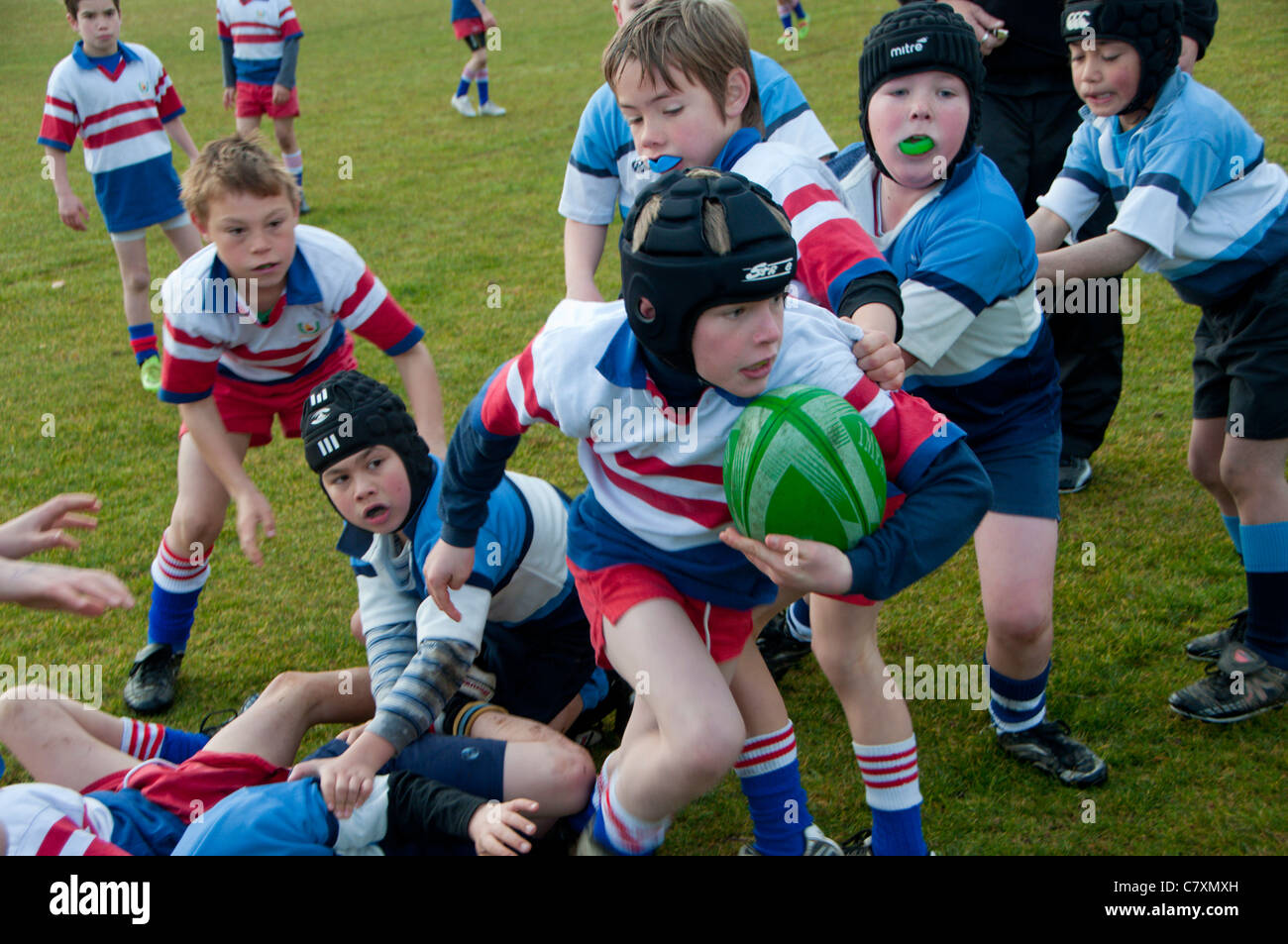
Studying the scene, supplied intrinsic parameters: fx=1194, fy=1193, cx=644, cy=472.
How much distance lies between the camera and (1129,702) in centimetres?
396

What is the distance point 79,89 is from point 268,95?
11.1 ft

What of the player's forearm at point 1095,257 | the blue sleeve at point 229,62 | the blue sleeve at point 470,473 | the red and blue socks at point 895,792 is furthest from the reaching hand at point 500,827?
the blue sleeve at point 229,62

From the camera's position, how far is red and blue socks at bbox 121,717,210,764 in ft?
12.2

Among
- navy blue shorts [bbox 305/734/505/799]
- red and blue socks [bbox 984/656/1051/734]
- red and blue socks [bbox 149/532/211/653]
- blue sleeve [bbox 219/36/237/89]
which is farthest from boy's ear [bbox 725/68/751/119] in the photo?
blue sleeve [bbox 219/36/237/89]

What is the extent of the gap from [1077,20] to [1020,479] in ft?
4.82

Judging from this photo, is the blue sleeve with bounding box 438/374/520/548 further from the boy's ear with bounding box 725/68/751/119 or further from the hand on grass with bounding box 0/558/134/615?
the boy's ear with bounding box 725/68/751/119

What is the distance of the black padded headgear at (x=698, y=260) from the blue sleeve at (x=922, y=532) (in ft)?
1.77

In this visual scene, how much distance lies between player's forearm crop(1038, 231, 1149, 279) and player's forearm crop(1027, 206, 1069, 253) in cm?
45

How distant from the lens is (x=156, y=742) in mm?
3762

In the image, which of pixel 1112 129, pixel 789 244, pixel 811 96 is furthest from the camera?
pixel 811 96

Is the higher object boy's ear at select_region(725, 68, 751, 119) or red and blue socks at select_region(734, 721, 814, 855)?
boy's ear at select_region(725, 68, 751, 119)
